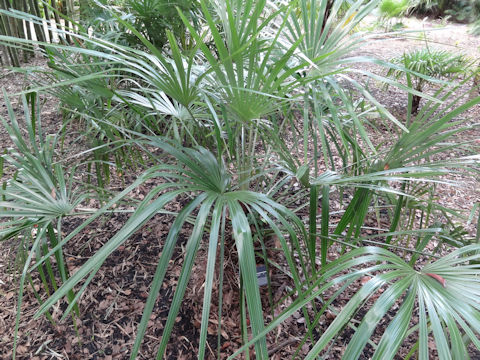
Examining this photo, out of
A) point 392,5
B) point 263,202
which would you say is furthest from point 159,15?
point 392,5

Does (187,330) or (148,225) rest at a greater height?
(148,225)

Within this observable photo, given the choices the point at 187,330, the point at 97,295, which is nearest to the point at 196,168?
the point at 187,330

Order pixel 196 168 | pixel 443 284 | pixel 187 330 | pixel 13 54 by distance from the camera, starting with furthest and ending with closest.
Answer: pixel 13 54 → pixel 187 330 → pixel 196 168 → pixel 443 284

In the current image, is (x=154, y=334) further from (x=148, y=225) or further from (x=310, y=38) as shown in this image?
(x=310, y=38)

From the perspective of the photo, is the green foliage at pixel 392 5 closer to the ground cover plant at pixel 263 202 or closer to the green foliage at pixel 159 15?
the green foliage at pixel 159 15

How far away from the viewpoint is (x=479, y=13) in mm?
7219

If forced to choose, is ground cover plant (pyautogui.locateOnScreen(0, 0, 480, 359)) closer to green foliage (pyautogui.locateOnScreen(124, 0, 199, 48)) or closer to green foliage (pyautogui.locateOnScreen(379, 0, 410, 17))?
green foliage (pyautogui.locateOnScreen(124, 0, 199, 48))

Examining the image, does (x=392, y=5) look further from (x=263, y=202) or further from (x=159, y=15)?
(x=263, y=202)

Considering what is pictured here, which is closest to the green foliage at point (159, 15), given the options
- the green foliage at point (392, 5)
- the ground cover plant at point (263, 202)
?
the ground cover plant at point (263, 202)

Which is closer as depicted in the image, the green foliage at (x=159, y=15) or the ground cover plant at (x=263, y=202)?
the ground cover plant at (x=263, y=202)

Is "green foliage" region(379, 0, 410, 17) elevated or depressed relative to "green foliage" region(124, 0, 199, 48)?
elevated

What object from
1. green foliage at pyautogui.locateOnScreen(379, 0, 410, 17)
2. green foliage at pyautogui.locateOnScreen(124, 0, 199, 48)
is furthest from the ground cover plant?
green foliage at pyautogui.locateOnScreen(379, 0, 410, 17)

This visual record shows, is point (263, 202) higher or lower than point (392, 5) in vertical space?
lower

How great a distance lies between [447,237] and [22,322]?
135 cm
